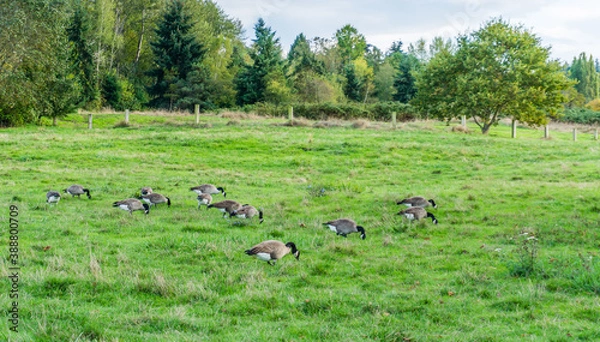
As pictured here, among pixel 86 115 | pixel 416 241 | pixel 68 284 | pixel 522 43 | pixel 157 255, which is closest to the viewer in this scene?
pixel 68 284

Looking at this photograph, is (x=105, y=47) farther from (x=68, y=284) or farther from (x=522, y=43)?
(x=68, y=284)

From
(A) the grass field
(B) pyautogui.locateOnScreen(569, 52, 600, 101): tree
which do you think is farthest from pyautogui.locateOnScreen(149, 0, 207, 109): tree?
(B) pyautogui.locateOnScreen(569, 52, 600, 101): tree

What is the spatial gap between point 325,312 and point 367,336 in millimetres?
1138

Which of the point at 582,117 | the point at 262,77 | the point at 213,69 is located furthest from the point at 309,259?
the point at 582,117

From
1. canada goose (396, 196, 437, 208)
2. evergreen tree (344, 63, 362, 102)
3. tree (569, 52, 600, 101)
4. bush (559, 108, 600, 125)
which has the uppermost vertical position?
tree (569, 52, 600, 101)

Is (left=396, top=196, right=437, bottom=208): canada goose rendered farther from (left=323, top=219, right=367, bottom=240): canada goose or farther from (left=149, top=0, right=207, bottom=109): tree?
(left=149, top=0, right=207, bottom=109): tree

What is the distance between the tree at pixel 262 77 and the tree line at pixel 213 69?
0.18 m

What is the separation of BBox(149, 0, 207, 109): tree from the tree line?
0.18m

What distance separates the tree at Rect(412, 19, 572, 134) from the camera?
2007 inches

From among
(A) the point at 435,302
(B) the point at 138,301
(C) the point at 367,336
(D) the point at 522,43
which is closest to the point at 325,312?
(C) the point at 367,336

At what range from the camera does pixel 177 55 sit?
7725 cm

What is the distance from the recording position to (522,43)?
5275 centimetres

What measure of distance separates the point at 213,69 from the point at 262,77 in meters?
12.0

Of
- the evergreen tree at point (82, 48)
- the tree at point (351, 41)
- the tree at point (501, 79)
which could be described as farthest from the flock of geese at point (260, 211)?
the tree at point (351, 41)
